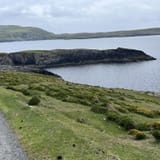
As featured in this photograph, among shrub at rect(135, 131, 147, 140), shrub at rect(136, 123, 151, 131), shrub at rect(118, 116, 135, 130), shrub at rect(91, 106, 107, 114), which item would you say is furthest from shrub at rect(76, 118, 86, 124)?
shrub at rect(135, 131, 147, 140)

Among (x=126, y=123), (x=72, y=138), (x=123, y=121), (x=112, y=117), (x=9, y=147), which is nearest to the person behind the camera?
(x=9, y=147)

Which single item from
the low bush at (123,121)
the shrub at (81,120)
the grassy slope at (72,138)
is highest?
the grassy slope at (72,138)

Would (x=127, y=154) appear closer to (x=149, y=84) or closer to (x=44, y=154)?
(x=44, y=154)

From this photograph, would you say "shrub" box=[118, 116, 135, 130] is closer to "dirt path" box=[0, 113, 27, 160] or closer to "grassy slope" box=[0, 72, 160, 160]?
"grassy slope" box=[0, 72, 160, 160]

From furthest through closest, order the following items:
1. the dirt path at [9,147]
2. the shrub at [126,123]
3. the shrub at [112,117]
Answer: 1. the shrub at [112,117]
2. the shrub at [126,123]
3. the dirt path at [9,147]

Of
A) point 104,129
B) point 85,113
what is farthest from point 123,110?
point 104,129

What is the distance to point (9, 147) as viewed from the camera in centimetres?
2236

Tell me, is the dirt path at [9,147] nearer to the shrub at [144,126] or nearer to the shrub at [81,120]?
the shrub at [81,120]

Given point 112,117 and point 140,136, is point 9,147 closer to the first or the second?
point 140,136

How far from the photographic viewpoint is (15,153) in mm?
20859

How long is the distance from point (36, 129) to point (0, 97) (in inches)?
766

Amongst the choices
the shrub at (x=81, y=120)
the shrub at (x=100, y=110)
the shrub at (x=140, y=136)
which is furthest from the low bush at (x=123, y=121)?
the shrub at (x=140, y=136)

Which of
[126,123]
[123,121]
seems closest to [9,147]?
[126,123]

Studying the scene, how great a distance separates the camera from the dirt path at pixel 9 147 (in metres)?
20.2
